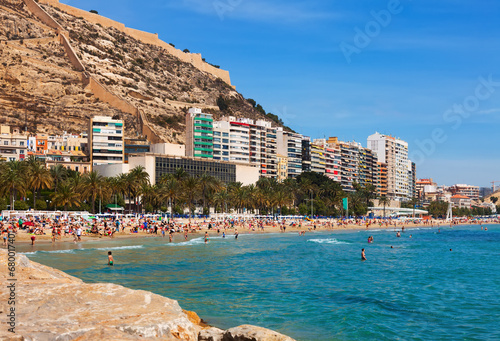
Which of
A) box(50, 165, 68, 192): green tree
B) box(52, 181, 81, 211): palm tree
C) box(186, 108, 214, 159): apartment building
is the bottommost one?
box(52, 181, 81, 211): palm tree

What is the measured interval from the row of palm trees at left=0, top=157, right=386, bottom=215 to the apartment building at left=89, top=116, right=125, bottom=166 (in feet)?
61.4

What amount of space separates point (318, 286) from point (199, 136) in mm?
107036

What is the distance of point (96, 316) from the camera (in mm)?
9945

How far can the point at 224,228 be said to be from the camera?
82250 millimetres

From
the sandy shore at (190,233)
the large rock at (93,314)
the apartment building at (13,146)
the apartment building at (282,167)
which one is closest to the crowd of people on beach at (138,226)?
the sandy shore at (190,233)

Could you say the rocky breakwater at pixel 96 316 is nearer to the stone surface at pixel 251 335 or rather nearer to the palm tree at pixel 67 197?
the stone surface at pixel 251 335

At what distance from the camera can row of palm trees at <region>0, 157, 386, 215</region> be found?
72.6 m

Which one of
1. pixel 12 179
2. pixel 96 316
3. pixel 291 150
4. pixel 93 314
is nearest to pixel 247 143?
pixel 291 150

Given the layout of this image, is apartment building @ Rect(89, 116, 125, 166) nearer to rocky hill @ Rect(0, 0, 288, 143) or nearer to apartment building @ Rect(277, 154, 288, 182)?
rocky hill @ Rect(0, 0, 288, 143)

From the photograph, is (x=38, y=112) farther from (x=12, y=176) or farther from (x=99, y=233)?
(x=99, y=233)

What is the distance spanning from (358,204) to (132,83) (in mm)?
84155

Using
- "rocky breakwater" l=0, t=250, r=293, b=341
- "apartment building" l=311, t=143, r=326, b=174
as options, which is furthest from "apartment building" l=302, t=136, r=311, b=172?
"rocky breakwater" l=0, t=250, r=293, b=341

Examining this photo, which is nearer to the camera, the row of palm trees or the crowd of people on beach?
the crowd of people on beach

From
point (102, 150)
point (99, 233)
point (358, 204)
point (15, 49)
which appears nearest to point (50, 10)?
point (15, 49)
